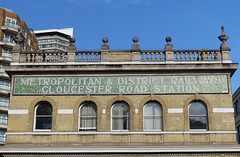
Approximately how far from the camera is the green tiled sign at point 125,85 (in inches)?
824

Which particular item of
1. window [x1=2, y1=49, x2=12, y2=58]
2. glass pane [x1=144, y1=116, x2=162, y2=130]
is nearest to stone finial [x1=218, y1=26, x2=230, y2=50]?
glass pane [x1=144, y1=116, x2=162, y2=130]

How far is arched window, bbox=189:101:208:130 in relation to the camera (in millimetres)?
20550

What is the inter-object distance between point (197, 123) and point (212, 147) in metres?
1.67

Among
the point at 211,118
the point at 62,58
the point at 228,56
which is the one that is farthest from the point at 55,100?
the point at 228,56

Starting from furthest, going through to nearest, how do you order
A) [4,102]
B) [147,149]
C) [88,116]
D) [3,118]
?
[4,102] < [3,118] < [88,116] < [147,149]

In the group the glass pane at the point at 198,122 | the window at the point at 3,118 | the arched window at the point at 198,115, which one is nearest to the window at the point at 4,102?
the window at the point at 3,118

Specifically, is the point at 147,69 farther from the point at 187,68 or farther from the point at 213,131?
the point at 213,131

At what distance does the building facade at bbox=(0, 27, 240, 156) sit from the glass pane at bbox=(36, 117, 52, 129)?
0.06 m

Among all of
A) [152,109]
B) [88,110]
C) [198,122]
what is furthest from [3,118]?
[198,122]

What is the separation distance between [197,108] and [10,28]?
44.4m

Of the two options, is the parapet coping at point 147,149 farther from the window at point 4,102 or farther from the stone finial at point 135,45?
the window at point 4,102

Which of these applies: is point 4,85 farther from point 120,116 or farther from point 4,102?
point 120,116

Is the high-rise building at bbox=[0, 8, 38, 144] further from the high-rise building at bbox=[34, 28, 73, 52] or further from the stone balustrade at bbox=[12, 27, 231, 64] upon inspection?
the high-rise building at bbox=[34, 28, 73, 52]

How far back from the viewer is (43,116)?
21.0 metres
